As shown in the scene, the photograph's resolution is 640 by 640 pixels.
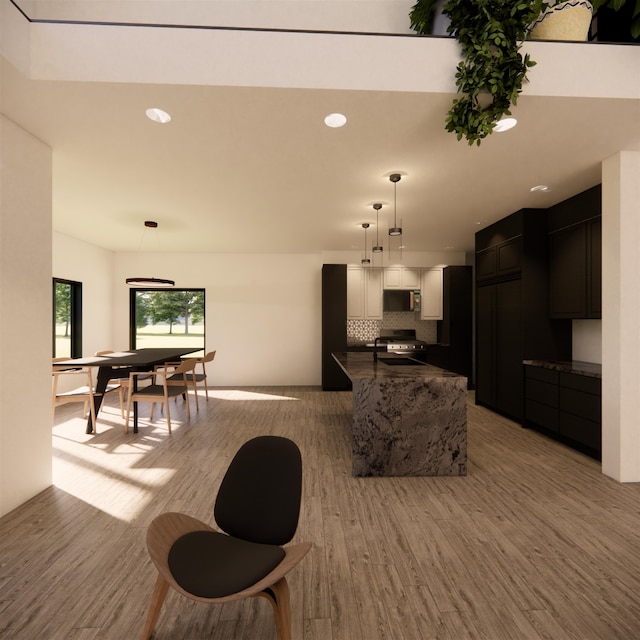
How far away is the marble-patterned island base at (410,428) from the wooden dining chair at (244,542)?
166 cm

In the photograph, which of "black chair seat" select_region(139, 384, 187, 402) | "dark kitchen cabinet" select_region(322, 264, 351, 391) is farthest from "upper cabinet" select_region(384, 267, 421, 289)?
"black chair seat" select_region(139, 384, 187, 402)

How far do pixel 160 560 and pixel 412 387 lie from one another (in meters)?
2.33

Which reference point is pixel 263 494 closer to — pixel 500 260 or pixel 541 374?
pixel 541 374

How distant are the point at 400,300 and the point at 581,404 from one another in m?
3.96

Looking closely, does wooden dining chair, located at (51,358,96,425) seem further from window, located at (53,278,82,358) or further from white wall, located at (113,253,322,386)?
white wall, located at (113,253,322,386)

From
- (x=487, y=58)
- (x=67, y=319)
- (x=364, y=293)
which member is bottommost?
(x=67, y=319)

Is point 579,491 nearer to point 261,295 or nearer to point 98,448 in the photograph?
point 98,448

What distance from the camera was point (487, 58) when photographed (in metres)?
2.22

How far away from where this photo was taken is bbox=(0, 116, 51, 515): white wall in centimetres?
264

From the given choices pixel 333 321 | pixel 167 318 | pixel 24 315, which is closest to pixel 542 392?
pixel 333 321

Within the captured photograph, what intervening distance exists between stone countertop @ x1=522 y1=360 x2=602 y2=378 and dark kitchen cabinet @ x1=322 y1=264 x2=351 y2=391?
3.29 metres

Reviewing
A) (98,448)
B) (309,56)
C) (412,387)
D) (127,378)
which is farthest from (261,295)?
(309,56)

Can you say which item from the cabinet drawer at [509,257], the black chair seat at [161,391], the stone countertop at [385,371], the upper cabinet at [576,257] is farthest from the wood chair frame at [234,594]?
the cabinet drawer at [509,257]

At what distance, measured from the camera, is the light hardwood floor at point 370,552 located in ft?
5.57
